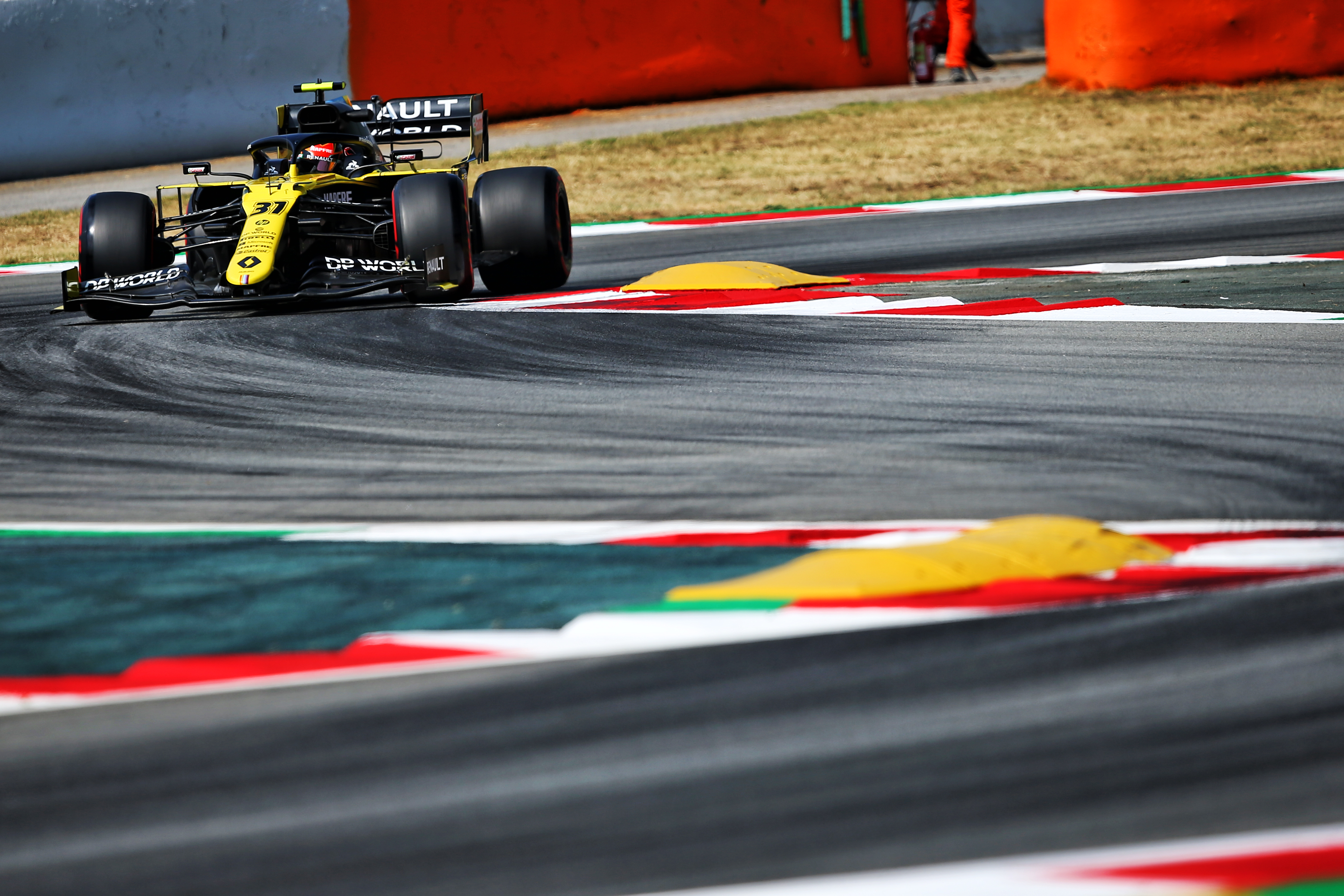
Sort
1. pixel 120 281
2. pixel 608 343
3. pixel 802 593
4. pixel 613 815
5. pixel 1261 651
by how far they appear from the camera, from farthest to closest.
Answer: pixel 120 281 < pixel 608 343 < pixel 802 593 < pixel 1261 651 < pixel 613 815

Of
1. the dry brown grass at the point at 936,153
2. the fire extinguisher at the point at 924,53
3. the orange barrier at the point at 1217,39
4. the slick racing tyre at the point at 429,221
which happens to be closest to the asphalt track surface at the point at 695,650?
the slick racing tyre at the point at 429,221

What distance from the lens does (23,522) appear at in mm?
3682

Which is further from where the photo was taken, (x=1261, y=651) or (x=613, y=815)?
(x=1261, y=651)

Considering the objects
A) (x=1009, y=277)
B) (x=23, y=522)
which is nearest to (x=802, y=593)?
(x=23, y=522)

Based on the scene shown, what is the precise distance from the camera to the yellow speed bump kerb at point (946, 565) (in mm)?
2779

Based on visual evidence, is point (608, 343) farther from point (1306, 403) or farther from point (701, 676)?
point (701, 676)

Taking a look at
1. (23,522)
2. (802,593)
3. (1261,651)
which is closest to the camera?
(1261,651)

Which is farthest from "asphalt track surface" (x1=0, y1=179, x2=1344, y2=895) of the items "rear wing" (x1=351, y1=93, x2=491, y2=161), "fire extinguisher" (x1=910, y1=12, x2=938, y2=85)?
"fire extinguisher" (x1=910, y1=12, x2=938, y2=85)

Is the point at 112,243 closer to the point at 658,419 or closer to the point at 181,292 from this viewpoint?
the point at 181,292

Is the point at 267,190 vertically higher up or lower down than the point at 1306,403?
higher up

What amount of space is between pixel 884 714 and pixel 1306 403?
241 centimetres

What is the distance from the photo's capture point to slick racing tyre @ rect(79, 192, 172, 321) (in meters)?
7.29

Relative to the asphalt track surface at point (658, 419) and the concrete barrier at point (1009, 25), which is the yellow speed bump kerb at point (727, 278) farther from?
the concrete barrier at point (1009, 25)

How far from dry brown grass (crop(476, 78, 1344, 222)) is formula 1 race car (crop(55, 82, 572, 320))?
4319 millimetres
